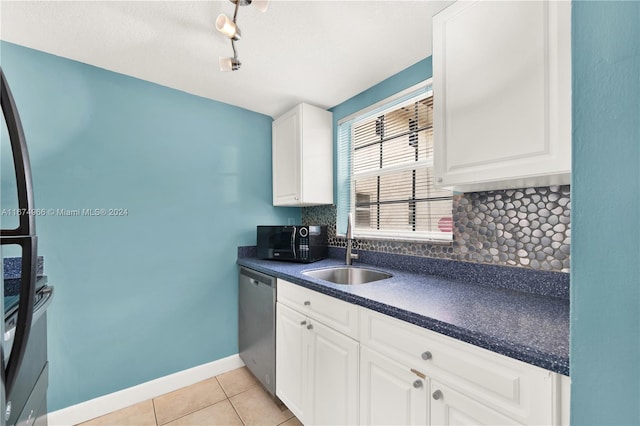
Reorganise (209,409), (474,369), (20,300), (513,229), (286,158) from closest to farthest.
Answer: (20,300) < (474,369) < (513,229) < (209,409) < (286,158)

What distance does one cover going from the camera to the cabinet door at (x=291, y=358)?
1.62 meters

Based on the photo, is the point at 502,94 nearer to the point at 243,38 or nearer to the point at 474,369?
the point at 474,369

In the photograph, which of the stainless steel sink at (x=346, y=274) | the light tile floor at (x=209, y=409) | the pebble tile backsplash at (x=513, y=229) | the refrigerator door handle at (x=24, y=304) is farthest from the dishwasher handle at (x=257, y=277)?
the refrigerator door handle at (x=24, y=304)

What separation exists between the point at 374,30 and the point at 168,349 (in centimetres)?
252

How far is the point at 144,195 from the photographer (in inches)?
79.2

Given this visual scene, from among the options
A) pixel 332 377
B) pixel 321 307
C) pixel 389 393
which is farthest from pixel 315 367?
pixel 389 393

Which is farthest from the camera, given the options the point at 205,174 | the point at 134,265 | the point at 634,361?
the point at 205,174

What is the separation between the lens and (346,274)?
2061mm

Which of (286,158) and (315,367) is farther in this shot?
(286,158)

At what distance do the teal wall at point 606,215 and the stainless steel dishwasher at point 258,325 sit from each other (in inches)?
67.0

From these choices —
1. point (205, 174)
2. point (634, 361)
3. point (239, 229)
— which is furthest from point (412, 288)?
point (205, 174)

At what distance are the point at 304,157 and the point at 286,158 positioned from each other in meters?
0.22

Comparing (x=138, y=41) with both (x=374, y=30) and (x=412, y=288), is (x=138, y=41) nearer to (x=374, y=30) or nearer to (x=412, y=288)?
(x=374, y=30)

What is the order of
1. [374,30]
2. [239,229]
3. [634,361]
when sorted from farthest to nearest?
[239,229] < [374,30] < [634,361]
